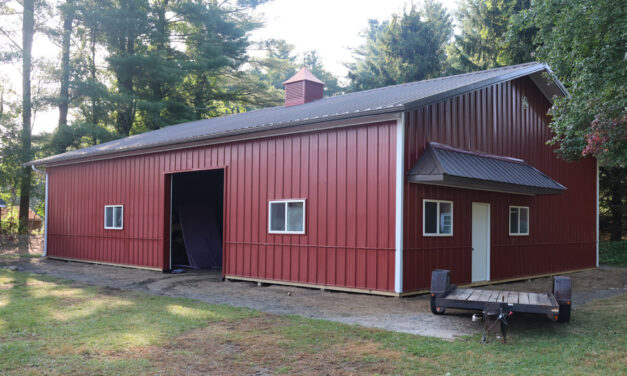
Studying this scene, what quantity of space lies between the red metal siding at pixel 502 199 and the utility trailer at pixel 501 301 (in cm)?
203

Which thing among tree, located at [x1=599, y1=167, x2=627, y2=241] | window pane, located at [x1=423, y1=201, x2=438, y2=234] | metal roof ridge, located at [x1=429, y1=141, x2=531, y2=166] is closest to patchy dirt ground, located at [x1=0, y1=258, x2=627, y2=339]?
window pane, located at [x1=423, y1=201, x2=438, y2=234]

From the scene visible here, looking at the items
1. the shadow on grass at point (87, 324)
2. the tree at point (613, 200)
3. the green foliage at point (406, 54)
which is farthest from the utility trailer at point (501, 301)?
the green foliage at point (406, 54)

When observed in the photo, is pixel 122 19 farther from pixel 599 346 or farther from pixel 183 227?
pixel 599 346

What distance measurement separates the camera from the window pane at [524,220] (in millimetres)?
13766

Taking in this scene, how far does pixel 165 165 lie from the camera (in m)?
15.0

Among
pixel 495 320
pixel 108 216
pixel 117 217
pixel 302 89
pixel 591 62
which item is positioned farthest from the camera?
pixel 302 89

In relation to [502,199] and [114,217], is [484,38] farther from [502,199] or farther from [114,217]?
[114,217]

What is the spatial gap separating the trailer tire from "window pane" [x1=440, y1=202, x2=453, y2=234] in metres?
3.95

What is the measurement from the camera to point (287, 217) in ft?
39.0

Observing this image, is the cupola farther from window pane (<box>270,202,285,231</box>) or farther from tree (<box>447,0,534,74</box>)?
tree (<box>447,0,534,74</box>)

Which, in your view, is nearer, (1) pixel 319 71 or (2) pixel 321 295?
(2) pixel 321 295

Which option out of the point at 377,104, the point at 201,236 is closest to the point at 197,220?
the point at 201,236

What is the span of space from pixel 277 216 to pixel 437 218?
11.2 feet

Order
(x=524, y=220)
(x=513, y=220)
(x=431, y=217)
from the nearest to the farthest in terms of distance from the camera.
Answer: (x=431, y=217) → (x=513, y=220) → (x=524, y=220)
